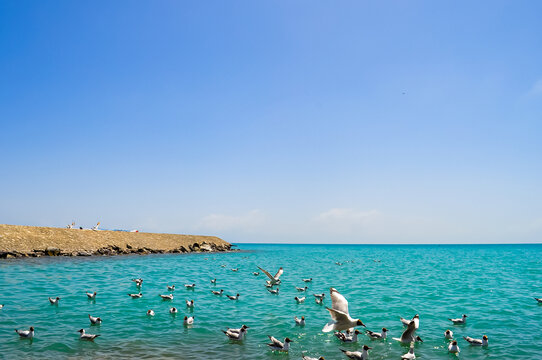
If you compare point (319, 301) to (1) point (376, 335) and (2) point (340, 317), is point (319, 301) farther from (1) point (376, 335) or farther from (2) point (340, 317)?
(2) point (340, 317)

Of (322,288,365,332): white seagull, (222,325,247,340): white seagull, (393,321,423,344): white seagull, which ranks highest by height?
(322,288,365,332): white seagull

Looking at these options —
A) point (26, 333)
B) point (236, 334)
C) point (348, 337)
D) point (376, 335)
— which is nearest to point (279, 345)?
point (236, 334)

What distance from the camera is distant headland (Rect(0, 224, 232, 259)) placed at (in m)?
50.2

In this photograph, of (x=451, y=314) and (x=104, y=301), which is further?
(x=104, y=301)

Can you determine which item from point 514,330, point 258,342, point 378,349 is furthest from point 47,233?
point 514,330

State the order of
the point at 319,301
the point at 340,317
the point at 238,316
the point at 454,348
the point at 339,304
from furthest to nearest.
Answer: the point at 319,301 < the point at 238,316 < the point at 454,348 < the point at 339,304 < the point at 340,317

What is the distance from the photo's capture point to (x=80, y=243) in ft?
197

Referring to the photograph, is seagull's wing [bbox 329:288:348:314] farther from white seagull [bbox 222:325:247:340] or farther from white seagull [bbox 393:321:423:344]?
white seagull [bbox 222:325:247:340]

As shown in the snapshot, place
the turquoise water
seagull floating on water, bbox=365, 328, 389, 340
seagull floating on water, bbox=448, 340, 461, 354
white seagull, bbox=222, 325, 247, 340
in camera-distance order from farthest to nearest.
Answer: seagull floating on water, bbox=365, 328, 389, 340 → white seagull, bbox=222, 325, 247, 340 → seagull floating on water, bbox=448, 340, 461, 354 → the turquoise water

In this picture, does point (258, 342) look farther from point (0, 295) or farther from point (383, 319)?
point (0, 295)

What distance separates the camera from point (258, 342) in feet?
52.5

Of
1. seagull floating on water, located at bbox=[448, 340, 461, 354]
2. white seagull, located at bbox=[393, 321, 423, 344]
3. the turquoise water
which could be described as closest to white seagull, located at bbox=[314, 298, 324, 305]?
the turquoise water

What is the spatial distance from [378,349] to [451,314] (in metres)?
9.47

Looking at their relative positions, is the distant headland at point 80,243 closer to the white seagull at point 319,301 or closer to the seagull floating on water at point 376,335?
the white seagull at point 319,301
